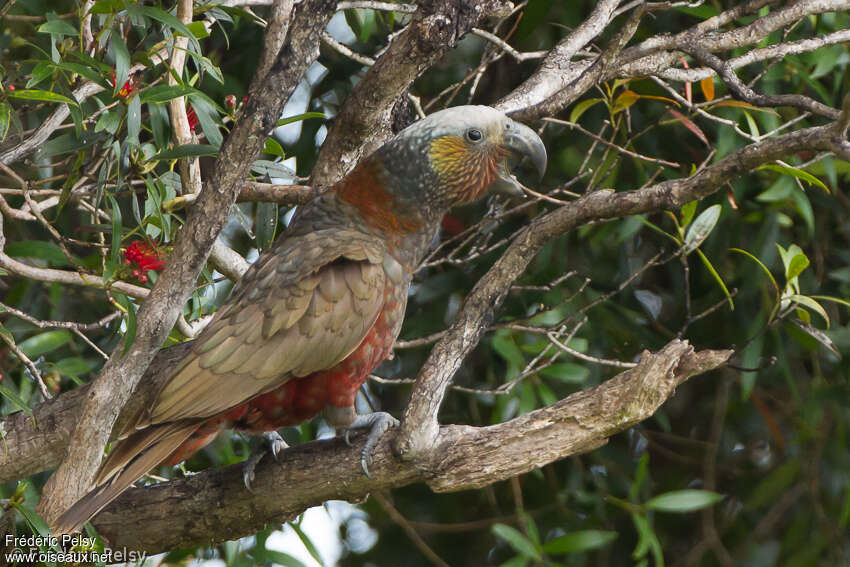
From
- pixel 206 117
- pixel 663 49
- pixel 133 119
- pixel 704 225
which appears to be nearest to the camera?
pixel 133 119

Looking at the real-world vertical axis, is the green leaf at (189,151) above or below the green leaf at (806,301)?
above

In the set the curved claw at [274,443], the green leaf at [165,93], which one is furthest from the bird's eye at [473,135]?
the curved claw at [274,443]

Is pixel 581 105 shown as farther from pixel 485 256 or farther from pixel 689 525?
pixel 689 525

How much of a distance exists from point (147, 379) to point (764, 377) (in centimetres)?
256

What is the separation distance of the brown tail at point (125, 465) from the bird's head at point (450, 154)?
2.91 ft

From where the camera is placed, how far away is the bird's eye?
2557 mm

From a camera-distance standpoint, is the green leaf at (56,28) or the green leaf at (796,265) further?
the green leaf at (796,265)

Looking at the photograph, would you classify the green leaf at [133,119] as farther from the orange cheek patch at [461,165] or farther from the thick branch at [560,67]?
the thick branch at [560,67]

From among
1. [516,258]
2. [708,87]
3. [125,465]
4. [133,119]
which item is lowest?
[125,465]

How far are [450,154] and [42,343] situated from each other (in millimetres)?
1356

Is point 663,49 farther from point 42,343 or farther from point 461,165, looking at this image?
point 42,343

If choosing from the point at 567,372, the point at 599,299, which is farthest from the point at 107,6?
the point at 567,372

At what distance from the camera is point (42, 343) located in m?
2.73

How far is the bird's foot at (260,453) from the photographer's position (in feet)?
7.86
